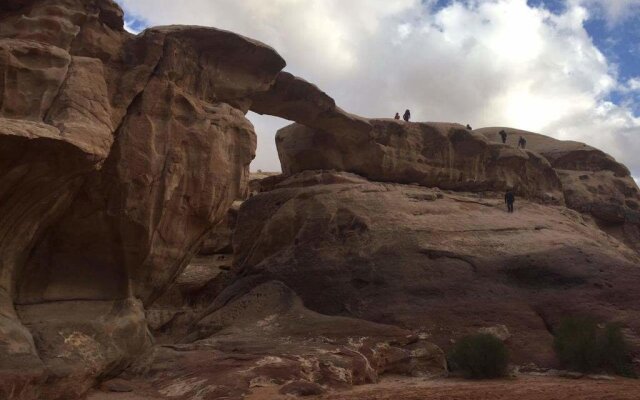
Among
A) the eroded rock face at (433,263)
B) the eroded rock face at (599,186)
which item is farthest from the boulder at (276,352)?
the eroded rock face at (599,186)

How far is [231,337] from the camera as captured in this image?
47.3ft

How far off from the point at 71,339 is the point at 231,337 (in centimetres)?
394

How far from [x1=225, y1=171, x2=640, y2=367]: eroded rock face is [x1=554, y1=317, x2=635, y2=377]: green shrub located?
602 millimetres

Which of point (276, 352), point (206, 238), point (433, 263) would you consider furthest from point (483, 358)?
point (206, 238)

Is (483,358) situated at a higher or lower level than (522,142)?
lower

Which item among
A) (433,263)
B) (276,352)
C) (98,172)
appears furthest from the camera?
(433,263)

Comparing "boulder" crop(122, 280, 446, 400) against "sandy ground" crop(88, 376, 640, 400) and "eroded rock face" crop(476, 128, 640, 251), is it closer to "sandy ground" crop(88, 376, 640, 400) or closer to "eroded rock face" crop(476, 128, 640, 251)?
"sandy ground" crop(88, 376, 640, 400)

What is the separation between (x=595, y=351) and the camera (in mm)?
12672

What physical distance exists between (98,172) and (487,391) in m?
8.92

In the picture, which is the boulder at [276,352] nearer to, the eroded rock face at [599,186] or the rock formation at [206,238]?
the rock formation at [206,238]

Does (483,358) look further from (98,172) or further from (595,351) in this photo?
(98,172)

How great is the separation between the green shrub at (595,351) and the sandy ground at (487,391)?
77cm

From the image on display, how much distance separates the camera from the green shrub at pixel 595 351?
1269 centimetres

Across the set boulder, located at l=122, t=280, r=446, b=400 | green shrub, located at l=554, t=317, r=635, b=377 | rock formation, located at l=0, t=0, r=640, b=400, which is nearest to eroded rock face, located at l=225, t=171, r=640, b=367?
rock formation, located at l=0, t=0, r=640, b=400
